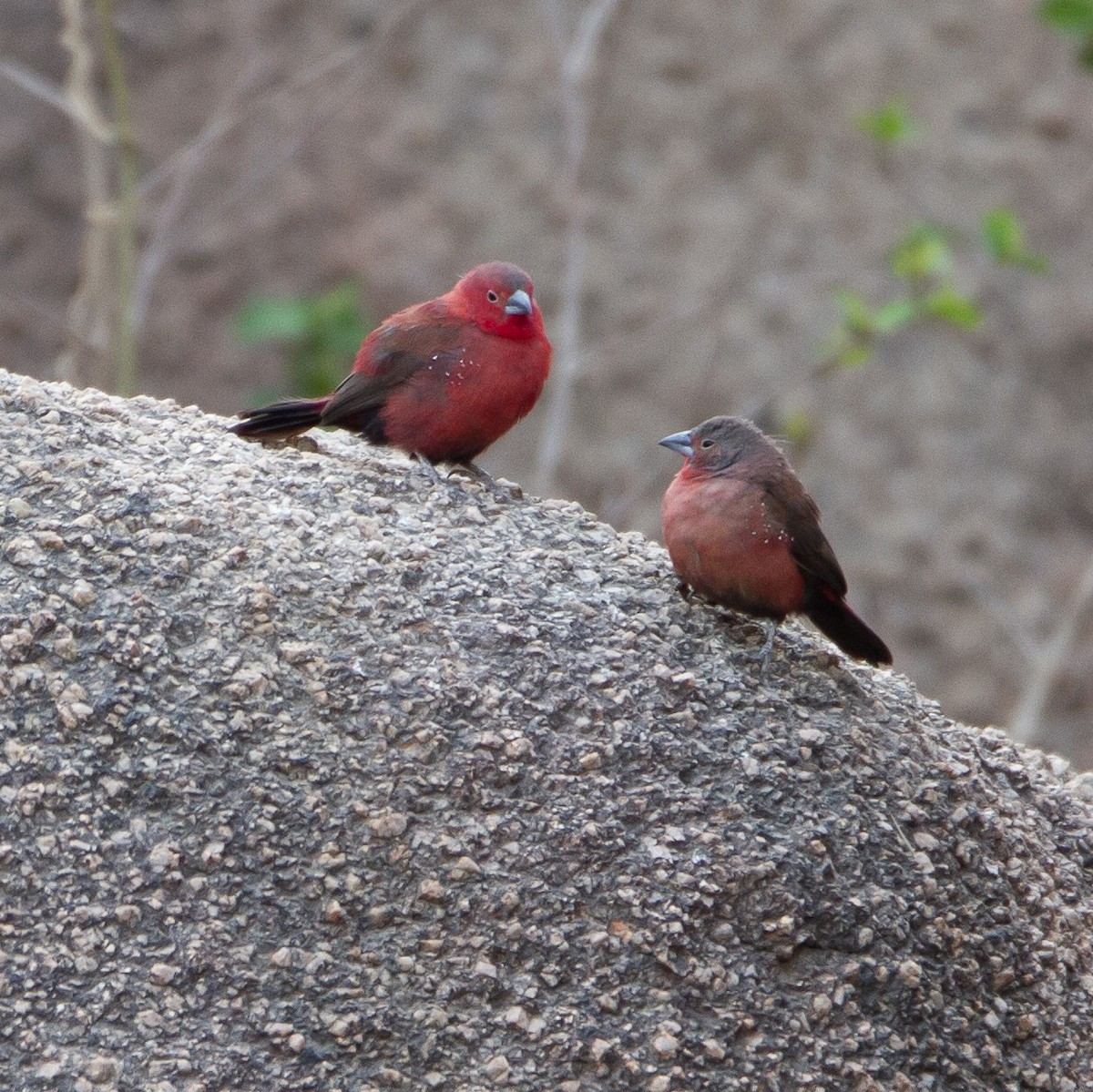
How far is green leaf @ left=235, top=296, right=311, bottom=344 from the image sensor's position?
6676mm

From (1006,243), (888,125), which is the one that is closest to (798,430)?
(1006,243)

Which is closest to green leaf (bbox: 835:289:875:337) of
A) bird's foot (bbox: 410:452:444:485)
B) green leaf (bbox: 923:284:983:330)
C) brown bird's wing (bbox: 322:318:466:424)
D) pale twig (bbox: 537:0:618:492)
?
green leaf (bbox: 923:284:983:330)

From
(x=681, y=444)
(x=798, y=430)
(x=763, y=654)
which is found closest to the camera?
(x=763, y=654)

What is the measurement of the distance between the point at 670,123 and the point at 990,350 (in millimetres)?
1732

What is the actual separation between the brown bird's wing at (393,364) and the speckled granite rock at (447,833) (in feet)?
1.41

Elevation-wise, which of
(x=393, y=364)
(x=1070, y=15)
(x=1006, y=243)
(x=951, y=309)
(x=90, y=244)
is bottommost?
(x=90, y=244)

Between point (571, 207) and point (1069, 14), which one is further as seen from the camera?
point (571, 207)

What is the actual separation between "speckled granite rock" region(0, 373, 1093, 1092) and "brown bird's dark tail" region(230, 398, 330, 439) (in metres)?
0.32

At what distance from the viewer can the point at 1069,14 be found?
5.72 m

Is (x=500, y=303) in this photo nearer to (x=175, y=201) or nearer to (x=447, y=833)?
(x=447, y=833)

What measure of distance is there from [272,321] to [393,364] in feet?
11.0

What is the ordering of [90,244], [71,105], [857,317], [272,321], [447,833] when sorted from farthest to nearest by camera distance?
[272,321] → [90,244] → [857,317] → [71,105] → [447,833]

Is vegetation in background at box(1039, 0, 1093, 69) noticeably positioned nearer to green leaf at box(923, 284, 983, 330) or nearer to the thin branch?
green leaf at box(923, 284, 983, 330)

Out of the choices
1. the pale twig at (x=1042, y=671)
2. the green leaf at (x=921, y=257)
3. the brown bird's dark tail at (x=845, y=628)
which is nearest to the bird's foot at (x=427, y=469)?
the brown bird's dark tail at (x=845, y=628)
